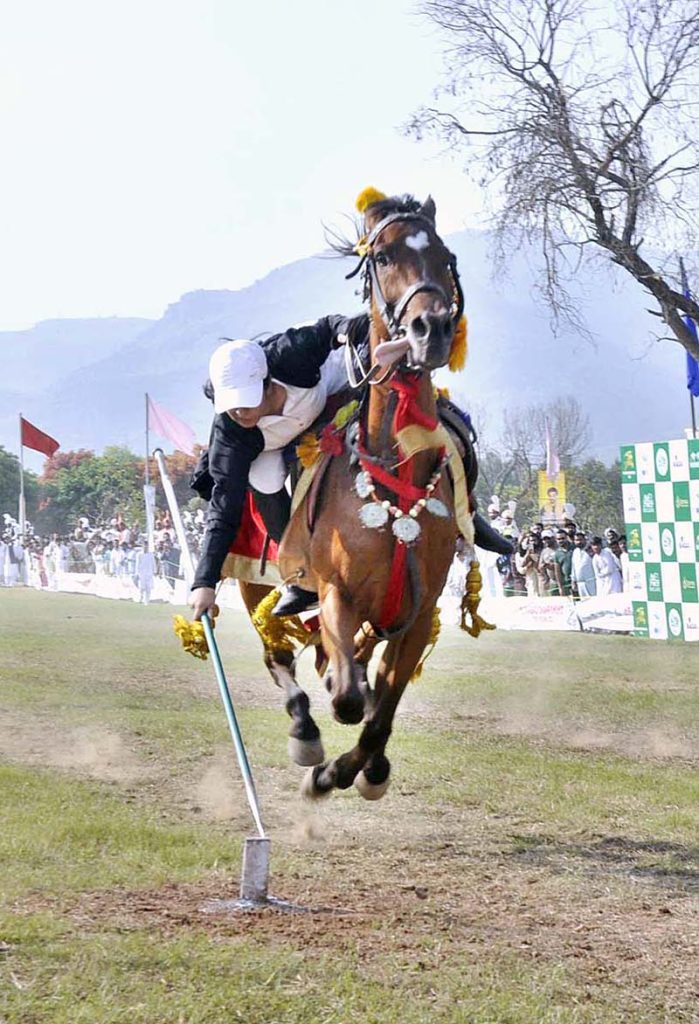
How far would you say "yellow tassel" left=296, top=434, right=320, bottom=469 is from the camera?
7281 millimetres

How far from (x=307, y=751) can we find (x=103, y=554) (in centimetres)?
3307

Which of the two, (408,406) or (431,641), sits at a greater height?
(408,406)

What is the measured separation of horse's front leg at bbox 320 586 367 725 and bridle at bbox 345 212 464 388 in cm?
111

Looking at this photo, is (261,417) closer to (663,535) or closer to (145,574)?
(663,535)

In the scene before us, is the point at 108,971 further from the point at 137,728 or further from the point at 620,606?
the point at 620,606

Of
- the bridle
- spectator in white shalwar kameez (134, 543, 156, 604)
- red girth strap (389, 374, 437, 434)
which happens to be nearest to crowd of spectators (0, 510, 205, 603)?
spectator in white shalwar kameez (134, 543, 156, 604)

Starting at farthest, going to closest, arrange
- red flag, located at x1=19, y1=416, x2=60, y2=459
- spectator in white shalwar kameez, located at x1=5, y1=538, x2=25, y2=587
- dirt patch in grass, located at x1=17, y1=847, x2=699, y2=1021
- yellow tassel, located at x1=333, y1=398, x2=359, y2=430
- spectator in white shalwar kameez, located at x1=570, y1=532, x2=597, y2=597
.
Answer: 1. spectator in white shalwar kameez, located at x1=5, y1=538, x2=25, y2=587
2. red flag, located at x1=19, y1=416, x2=60, y2=459
3. spectator in white shalwar kameez, located at x1=570, y1=532, x2=597, y2=597
4. yellow tassel, located at x1=333, y1=398, x2=359, y2=430
5. dirt patch in grass, located at x1=17, y1=847, x2=699, y2=1021

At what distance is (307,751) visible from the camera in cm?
751

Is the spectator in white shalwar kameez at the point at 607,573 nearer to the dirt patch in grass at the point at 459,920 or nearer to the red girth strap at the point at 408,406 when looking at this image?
the dirt patch in grass at the point at 459,920

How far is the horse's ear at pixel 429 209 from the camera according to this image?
6.61 metres

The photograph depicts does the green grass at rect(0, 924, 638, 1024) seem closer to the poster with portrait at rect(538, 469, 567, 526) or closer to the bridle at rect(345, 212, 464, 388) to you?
the bridle at rect(345, 212, 464, 388)

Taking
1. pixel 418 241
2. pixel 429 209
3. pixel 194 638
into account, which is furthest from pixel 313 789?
pixel 429 209

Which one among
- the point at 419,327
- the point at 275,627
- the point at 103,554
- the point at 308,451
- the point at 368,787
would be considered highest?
the point at 103,554

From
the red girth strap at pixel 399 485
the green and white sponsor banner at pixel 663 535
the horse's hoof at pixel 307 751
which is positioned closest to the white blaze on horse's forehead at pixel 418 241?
the red girth strap at pixel 399 485
